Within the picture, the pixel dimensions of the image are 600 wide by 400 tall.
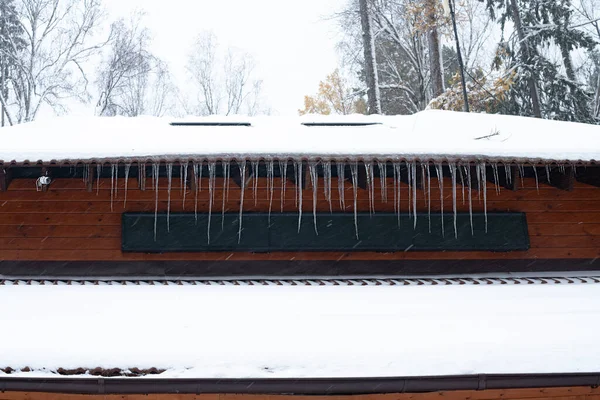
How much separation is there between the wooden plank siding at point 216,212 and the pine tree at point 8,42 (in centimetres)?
1494

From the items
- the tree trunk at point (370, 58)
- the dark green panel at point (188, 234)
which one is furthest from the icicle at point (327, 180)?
the tree trunk at point (370, 58)

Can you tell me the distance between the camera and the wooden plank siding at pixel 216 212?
6.31 m

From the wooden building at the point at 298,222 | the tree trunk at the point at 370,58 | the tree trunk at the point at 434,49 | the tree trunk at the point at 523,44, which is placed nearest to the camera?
the wooden building at the point at 298,222

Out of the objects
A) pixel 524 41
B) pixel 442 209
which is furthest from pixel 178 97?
pixel 442 209

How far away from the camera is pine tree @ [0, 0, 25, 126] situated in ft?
59.0

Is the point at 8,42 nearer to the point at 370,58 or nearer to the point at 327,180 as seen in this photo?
the point at 370,58

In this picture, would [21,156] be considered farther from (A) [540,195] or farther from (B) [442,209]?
(A) [540,195]

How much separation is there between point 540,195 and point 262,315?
4521 mm

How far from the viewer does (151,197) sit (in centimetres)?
641

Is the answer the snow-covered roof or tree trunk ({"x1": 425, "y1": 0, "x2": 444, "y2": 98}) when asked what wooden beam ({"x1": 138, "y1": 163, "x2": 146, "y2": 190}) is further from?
tree trunk ({"x1": 425, "y1": 0, "x2": 444, "y2": 98})

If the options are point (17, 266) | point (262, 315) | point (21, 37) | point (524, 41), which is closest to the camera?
point (262, 315)

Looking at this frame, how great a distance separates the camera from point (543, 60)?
1578 cm

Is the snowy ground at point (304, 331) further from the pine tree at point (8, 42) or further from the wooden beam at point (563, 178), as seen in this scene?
the pine tree at point (8, 42)

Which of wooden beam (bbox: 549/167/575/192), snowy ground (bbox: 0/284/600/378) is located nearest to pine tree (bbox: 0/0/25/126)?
snowy ground (bbox: 0/284/600/378)
